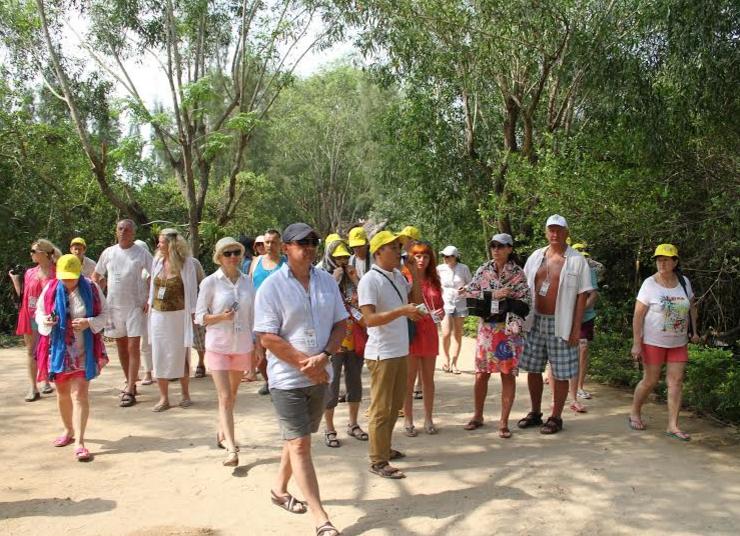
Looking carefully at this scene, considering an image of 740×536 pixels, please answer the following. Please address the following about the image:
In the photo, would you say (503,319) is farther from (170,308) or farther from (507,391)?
(170,308)

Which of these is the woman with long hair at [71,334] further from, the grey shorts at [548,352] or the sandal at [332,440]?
the grey shorts at [548,352]

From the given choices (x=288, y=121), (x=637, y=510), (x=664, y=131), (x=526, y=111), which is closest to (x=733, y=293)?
(x=664, y=131)

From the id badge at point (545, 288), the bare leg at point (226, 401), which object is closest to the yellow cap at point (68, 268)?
the bare leg at point (226, 401)

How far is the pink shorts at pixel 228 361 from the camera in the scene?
5168 mm

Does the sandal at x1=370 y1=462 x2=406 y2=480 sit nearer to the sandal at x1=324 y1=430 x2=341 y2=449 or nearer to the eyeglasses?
the sandal at x1=324 y1=430 x2=341 y2=449

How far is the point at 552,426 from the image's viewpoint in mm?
5871

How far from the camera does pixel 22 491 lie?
15.3ft

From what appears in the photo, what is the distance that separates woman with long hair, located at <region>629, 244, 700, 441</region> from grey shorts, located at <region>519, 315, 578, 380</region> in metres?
0.58

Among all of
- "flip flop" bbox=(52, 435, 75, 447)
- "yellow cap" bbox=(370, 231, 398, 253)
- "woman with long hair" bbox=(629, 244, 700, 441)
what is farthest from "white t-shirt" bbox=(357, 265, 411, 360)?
"flip flop" bbox=(52, 435, 75, 447)

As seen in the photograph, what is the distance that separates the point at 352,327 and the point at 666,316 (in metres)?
2.65

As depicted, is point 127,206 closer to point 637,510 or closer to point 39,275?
point 39,275

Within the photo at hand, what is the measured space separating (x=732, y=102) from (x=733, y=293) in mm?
3908

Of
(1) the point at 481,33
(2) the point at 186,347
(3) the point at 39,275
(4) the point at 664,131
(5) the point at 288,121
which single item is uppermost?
(5) the point at 288,121

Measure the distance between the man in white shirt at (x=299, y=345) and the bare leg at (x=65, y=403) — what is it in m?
2.43
